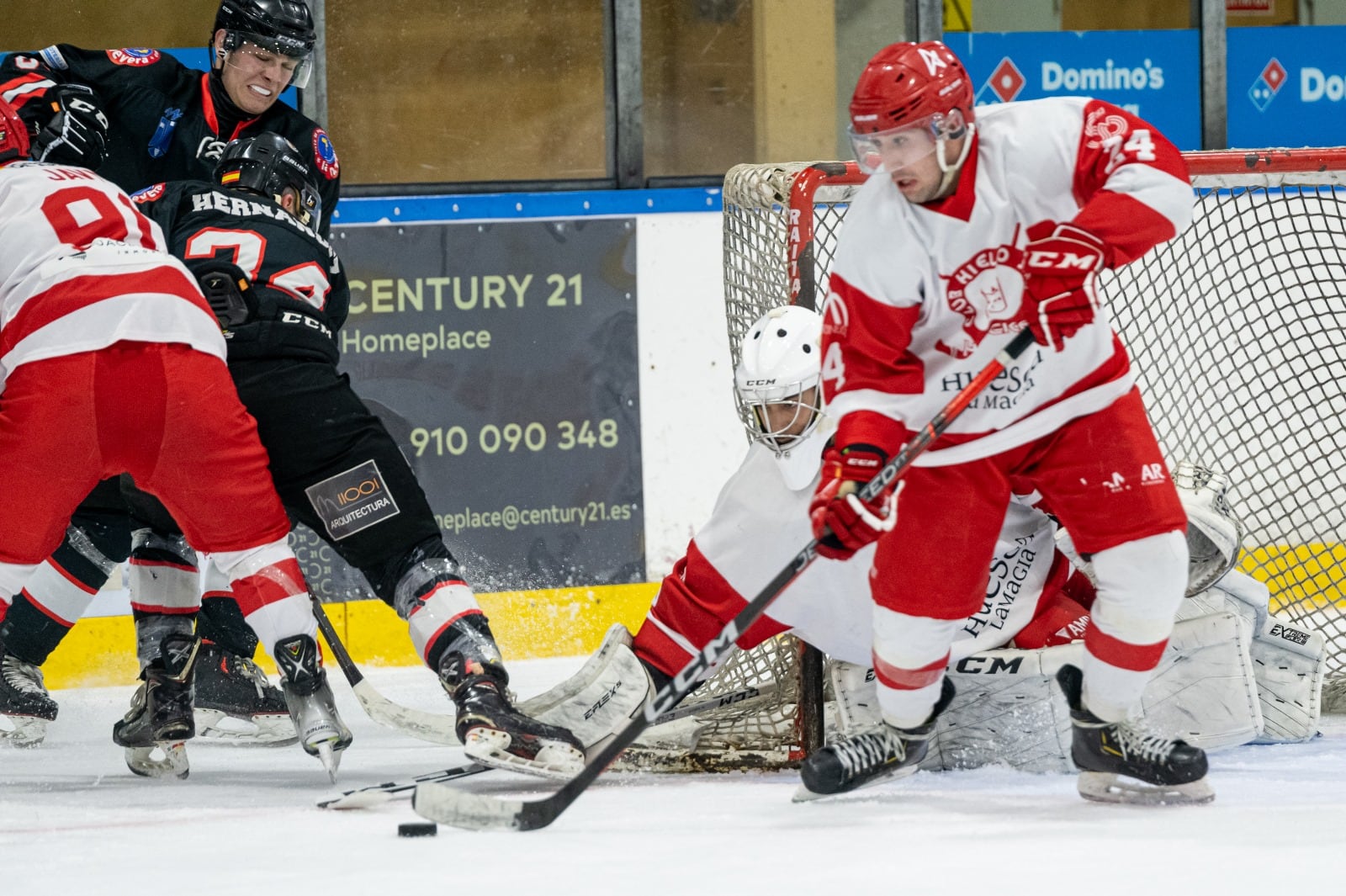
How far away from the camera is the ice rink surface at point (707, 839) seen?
5.75ft

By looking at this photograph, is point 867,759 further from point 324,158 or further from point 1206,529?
point 324,158

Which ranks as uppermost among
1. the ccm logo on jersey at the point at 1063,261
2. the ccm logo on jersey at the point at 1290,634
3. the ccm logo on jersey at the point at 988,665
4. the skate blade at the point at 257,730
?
the ccm logo on jersey at the point at 1063,261

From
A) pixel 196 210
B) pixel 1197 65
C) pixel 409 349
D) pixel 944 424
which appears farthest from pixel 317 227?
pixel 1197 65

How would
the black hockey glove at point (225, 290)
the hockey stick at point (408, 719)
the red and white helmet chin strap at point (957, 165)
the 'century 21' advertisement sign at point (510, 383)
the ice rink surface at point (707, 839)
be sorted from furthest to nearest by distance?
1. the 'century 21' advertisement sign at point (510, 383)
2. the hockey stick at point (408, 719)
3. the black hockey glove at point (225, 290)
4. the red and white helmet chin strap at point (957, 165)
5. the ice rink surface at point (707, 839)

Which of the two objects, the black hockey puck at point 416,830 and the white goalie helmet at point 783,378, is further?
the white goalie helmet at point 783,378

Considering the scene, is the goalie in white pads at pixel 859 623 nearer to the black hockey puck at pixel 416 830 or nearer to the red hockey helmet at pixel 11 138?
the black hockey puck at pixel 416 830

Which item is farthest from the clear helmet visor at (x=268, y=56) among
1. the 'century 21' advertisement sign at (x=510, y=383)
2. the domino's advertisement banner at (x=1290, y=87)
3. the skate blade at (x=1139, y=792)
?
the domino's advertisement banner at (x=1290, y=87)

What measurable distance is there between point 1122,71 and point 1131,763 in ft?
9.77

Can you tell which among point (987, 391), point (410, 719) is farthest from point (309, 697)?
point (987, 391)

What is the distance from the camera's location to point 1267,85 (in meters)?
4.68

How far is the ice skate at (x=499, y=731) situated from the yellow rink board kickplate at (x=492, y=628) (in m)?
1.54

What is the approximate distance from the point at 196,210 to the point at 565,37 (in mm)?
1944

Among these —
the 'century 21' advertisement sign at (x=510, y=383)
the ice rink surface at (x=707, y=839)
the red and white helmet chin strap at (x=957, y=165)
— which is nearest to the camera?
the ice rink surface at (x=707, y=839)

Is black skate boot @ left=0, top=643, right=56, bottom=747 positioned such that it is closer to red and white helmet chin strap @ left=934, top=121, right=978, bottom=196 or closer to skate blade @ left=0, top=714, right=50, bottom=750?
skate blade @ left=0, top=714, right=50, bottom=750
